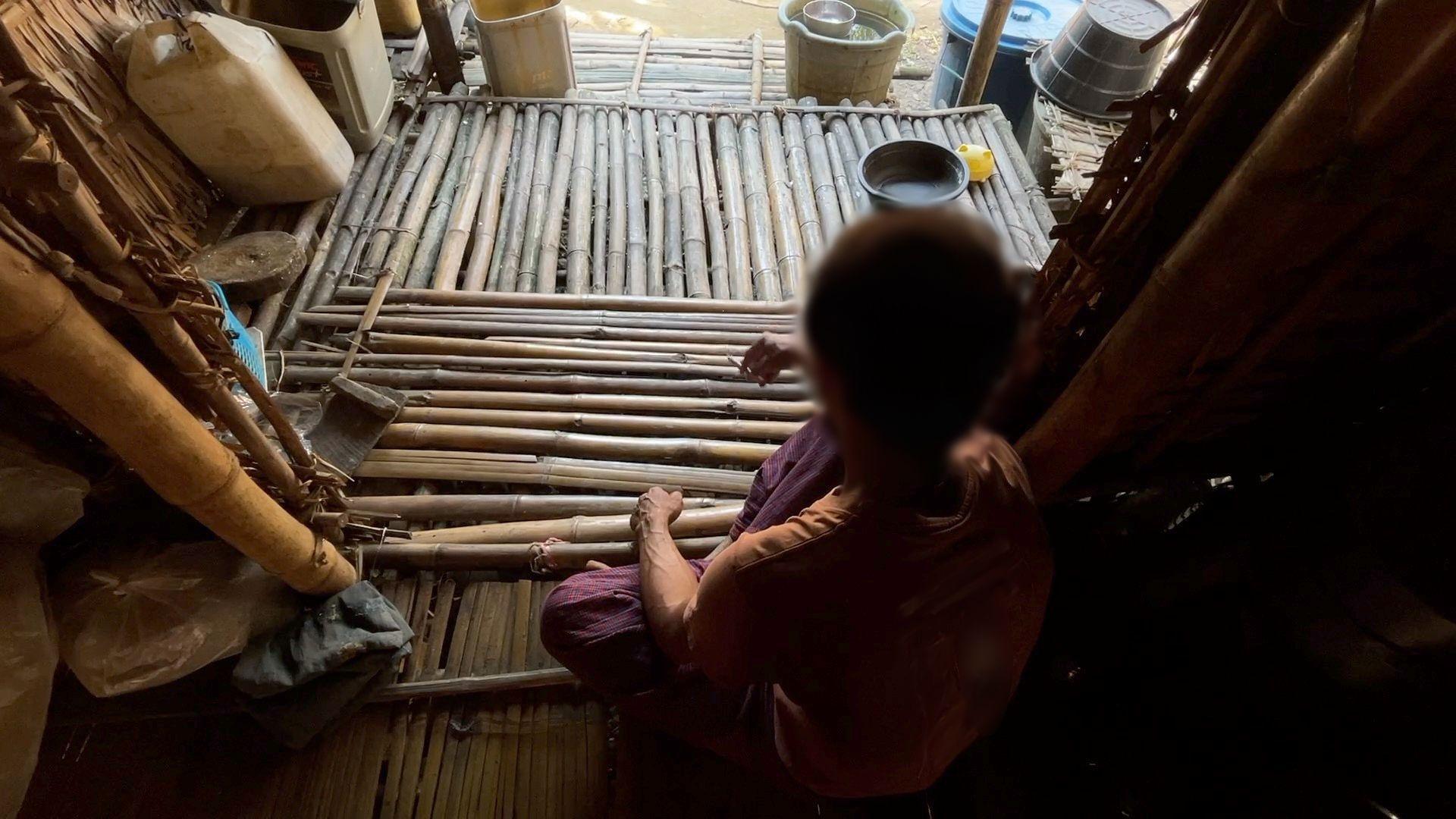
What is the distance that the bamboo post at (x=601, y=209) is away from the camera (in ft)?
10.4

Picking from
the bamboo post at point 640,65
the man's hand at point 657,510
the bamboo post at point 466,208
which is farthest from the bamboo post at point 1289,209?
the bamboo post at point 640,65

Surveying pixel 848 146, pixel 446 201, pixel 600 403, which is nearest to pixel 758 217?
pixel 848 146

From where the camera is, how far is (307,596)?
6.30 ft

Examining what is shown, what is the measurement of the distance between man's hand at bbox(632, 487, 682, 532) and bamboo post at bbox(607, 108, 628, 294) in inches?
49.0

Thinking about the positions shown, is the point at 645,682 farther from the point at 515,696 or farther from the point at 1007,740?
the point at 1007,740

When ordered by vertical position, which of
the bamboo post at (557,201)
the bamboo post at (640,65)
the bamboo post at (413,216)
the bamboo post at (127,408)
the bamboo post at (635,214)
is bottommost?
the bamboo post at (640,65)

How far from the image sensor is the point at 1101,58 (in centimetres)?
423

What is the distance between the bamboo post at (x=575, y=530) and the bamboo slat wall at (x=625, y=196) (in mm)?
1075

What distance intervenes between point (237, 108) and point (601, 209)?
1.56m

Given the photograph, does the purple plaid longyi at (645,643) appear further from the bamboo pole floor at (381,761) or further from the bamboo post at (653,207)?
the bamboo post at (653,207)

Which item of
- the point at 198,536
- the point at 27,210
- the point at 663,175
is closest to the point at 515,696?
the point at 198,536

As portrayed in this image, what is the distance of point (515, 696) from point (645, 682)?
522 mm

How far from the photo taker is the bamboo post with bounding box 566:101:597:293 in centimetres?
319

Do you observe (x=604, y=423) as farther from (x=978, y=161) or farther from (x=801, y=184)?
(x=978, y=161)
